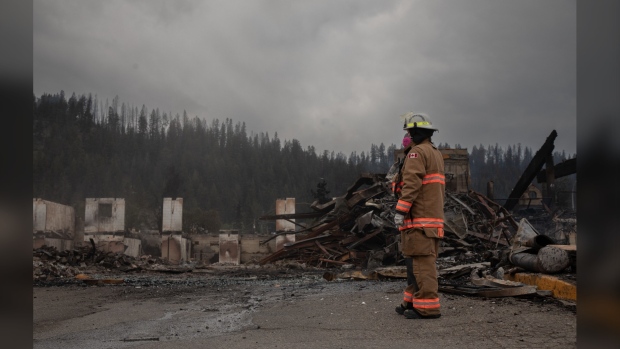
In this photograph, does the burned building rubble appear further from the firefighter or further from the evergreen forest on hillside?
the evergreen forest on hillside

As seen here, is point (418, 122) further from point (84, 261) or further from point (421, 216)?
point (84, 261)

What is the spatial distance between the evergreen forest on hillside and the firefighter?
2263 inches

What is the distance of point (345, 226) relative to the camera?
1812 centimetres

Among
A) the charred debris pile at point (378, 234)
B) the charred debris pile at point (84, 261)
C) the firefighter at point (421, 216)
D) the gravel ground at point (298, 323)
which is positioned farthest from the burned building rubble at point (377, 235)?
the firefighter at point (421, 216)

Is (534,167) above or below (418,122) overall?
above

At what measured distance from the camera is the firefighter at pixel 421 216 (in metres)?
5.40

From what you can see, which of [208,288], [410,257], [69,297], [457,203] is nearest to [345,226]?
[457,203]

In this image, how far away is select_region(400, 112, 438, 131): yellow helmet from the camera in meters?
5.92

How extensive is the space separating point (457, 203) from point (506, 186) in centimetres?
8149

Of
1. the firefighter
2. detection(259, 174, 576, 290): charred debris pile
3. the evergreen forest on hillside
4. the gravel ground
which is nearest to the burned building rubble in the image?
detection(259, 174, 576, 290): charred debris pile

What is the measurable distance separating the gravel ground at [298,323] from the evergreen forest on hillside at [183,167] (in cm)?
5535

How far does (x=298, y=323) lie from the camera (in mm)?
5410

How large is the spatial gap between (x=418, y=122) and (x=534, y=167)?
1796 centimetres

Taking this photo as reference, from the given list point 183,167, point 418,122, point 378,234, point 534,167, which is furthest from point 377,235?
point 183,167
